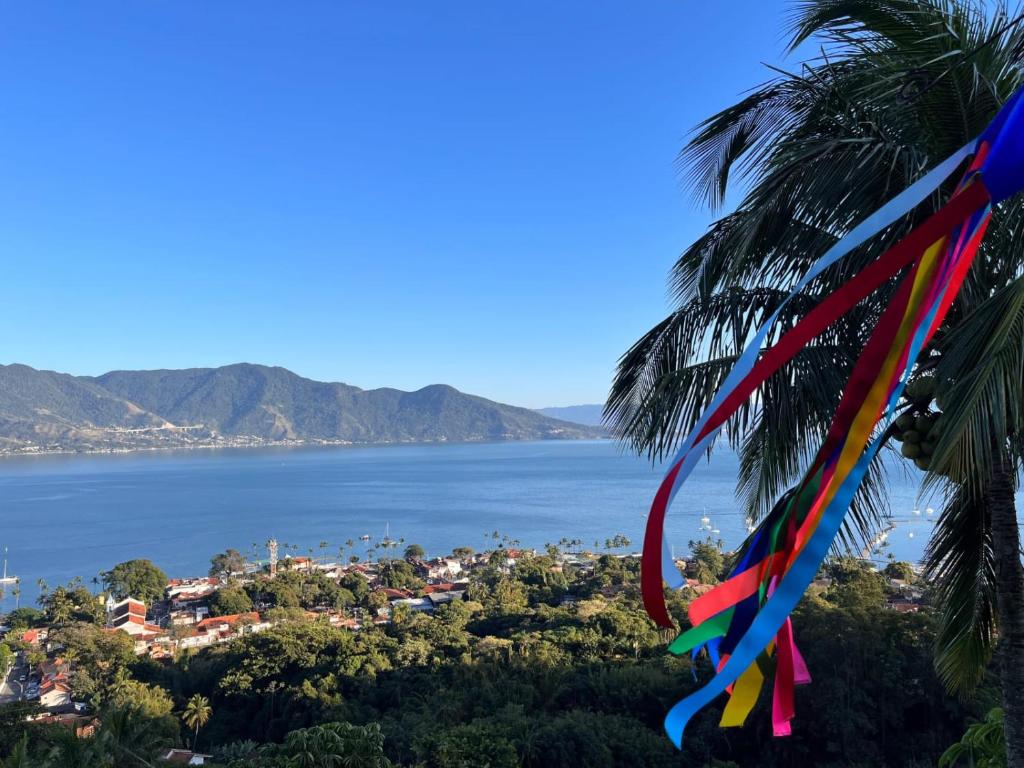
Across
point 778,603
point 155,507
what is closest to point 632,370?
point 778,603

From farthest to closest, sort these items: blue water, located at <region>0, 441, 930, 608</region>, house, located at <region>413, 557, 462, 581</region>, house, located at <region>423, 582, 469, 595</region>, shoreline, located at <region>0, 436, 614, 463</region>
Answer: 1. shoreline, located at <region>0, 436, 614, 463</region>
2. blue water, located at <region>0, 441, 930, 608</region>
3. house, located at <region>413, 557, 462, 581</region>
4. house, located at <region>423, 582, 469, 595</region>

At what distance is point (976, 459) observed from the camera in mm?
1563

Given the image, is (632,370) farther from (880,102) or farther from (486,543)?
(486,543)

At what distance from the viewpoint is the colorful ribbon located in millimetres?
1257

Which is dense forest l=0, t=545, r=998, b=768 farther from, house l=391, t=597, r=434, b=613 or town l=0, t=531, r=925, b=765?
house l=391, t=597, r=434, b=613

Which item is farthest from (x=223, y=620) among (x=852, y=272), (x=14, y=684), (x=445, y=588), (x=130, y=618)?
(x=852, y=272)

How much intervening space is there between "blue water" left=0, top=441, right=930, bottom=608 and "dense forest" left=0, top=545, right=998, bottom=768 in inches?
632

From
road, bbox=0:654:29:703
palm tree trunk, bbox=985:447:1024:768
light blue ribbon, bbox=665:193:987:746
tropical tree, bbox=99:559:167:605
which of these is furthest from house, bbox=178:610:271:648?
light blue ribbon, bbox=665:193:987:746

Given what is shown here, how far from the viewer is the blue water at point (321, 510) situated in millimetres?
46281

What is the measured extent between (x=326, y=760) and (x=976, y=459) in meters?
7.96

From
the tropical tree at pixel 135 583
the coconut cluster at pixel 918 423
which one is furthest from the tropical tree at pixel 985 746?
the tropical tree at pixel 135 583

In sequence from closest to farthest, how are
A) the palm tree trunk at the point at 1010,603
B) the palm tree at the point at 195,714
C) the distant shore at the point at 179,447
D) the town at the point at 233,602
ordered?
1. the palm tree trunk at the point at 1010,603
2. the palm tree at the point at 195,714
3. the town at the point at 233,602
4. the distant shore at the point at 179,447

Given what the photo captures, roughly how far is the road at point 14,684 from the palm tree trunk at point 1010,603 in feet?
67.6

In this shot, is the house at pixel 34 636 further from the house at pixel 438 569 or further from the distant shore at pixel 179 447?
the distant shore at pixel 179 447
